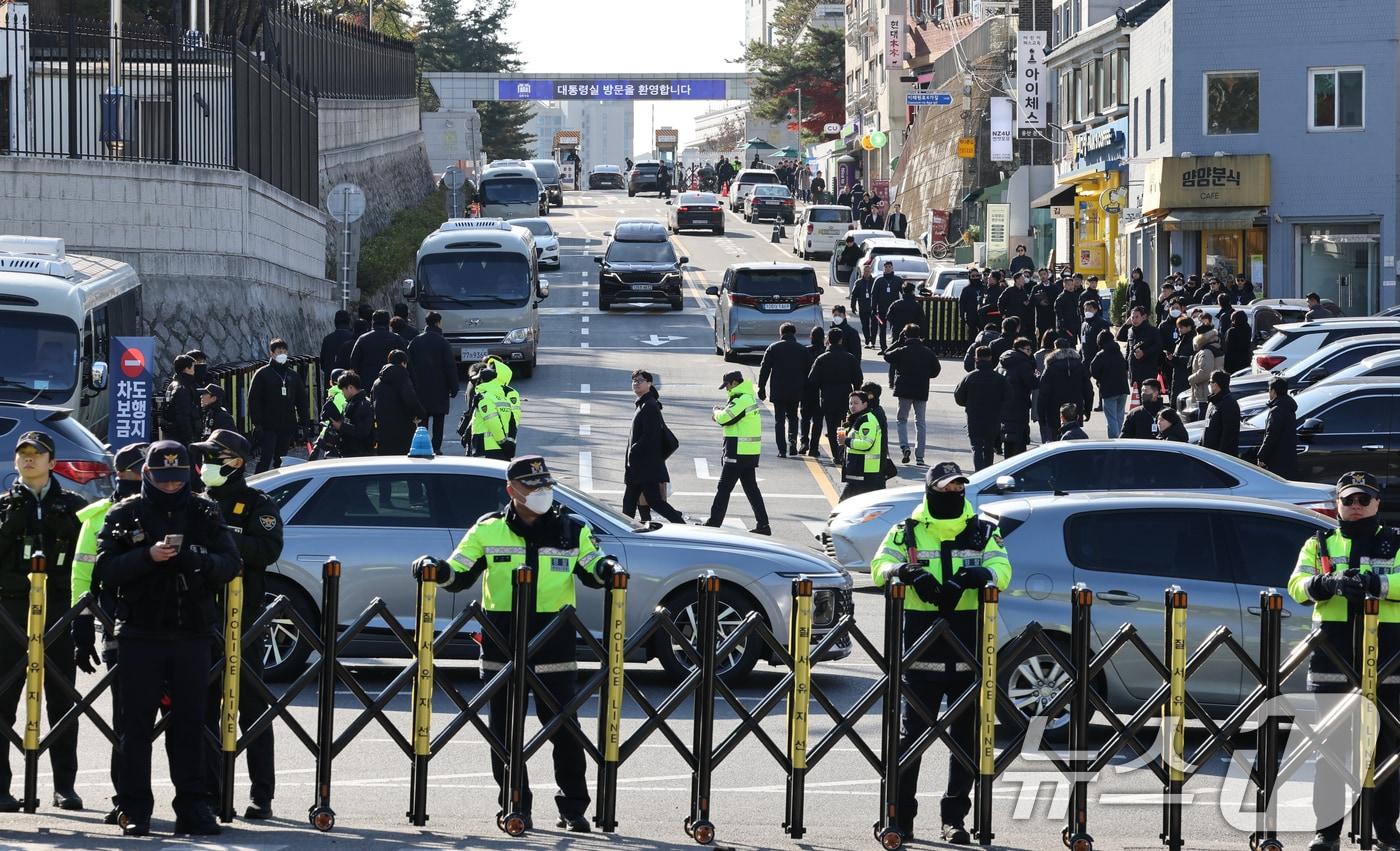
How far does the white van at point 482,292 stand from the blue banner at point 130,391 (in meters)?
12.1

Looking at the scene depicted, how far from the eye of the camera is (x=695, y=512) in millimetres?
20516

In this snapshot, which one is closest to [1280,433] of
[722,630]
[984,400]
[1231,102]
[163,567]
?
[984,400]

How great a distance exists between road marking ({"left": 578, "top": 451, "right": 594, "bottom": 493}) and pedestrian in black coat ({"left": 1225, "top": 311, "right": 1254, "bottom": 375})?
31.4 ft

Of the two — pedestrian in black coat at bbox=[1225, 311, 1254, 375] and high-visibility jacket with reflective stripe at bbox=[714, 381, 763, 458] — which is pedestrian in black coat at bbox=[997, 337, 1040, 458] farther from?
pedestrian in black coat at bbox=[1225, 311, 1254, 375]

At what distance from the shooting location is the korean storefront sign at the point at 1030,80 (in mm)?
58781

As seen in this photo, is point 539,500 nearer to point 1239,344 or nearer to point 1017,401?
point 1017,401

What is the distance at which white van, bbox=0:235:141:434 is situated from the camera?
18.5 m

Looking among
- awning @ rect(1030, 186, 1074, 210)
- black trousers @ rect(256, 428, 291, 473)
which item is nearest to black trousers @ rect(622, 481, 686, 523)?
Result: black trousers @ rect(256, 428, 291, 473)

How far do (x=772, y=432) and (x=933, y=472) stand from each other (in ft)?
58.5

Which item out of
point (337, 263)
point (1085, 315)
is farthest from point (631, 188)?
point (1085, 315)

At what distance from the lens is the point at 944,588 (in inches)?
347

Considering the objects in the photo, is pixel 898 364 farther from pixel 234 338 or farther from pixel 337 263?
Answer: pixel 337 263

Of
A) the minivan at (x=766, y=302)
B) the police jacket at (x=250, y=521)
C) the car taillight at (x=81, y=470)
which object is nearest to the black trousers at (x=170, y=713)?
the police jacket at (x=250, y=521)

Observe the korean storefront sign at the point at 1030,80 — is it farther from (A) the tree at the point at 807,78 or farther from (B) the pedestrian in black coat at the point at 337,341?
(A) the tree at the point at 807,78
